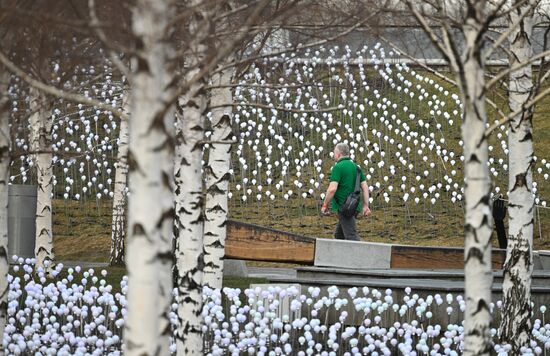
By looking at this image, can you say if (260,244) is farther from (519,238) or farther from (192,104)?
(192,104)

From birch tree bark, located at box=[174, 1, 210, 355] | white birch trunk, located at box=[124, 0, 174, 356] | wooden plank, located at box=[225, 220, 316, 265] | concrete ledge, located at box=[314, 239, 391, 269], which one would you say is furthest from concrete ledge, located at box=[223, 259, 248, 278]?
white birch trunk, located at box=[124, 0, 174, 356]

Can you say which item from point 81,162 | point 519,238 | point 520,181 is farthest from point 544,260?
point 81,162

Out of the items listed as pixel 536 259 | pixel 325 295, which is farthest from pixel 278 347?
pixel 536 259

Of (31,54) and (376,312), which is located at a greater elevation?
(31,54)

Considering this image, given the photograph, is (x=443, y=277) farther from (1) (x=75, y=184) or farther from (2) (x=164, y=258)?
(1) (x=75, y=184)

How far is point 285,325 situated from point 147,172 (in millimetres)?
4816

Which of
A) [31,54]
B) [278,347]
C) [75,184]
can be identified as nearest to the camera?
[31,54]

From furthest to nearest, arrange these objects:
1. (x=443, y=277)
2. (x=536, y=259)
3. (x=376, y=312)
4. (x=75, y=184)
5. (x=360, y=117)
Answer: (x=360, y=117) < (x=75, y=184) < (x=536, y=259) < (x=443, y=277) < (x=376, y=312)

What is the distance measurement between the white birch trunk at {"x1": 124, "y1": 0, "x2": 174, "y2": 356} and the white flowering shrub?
3.76 m

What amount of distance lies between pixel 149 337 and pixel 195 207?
2641 mm

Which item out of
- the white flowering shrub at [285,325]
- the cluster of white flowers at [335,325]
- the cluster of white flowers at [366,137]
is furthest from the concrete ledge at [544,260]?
the cluster of white flowers at [366,137]

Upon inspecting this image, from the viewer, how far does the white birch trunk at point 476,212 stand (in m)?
6.88

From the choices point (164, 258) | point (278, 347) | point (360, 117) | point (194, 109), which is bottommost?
point (278, 347)

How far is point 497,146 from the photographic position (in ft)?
73.9
